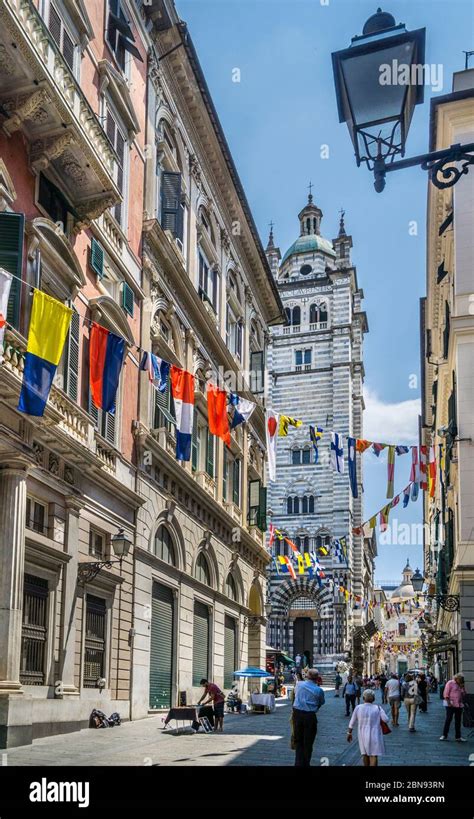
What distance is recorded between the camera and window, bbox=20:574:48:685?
17.2 meters

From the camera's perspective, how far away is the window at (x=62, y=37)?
19156 millimetres

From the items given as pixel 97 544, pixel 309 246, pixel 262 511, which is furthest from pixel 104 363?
pixel 309 246

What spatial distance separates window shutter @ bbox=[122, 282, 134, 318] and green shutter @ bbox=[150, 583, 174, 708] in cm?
766

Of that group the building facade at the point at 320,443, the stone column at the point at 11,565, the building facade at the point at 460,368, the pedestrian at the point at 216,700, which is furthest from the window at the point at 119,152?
the building facade at the point at 320,443

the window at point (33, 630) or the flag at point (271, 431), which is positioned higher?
the flag at point (271, 431)

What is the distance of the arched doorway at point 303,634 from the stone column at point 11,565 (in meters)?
64.9

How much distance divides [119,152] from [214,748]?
14.8 meters

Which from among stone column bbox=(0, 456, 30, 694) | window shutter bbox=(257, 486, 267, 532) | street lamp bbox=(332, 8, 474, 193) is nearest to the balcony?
stone column bbox=(0, 456, 30, 694)

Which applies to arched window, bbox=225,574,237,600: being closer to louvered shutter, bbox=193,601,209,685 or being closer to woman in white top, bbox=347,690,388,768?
louvered shutter, bbox=193,601,209,685

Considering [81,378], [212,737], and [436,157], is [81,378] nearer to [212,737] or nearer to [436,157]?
[212,737]

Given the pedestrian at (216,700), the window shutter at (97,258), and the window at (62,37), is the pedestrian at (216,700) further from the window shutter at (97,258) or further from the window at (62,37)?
the window at (62,37)

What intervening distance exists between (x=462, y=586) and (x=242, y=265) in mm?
18512

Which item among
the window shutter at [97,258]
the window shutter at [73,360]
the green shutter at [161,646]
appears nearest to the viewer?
the window shutter at [73,360]

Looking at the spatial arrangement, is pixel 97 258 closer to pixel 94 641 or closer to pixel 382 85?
pixel 94 641
